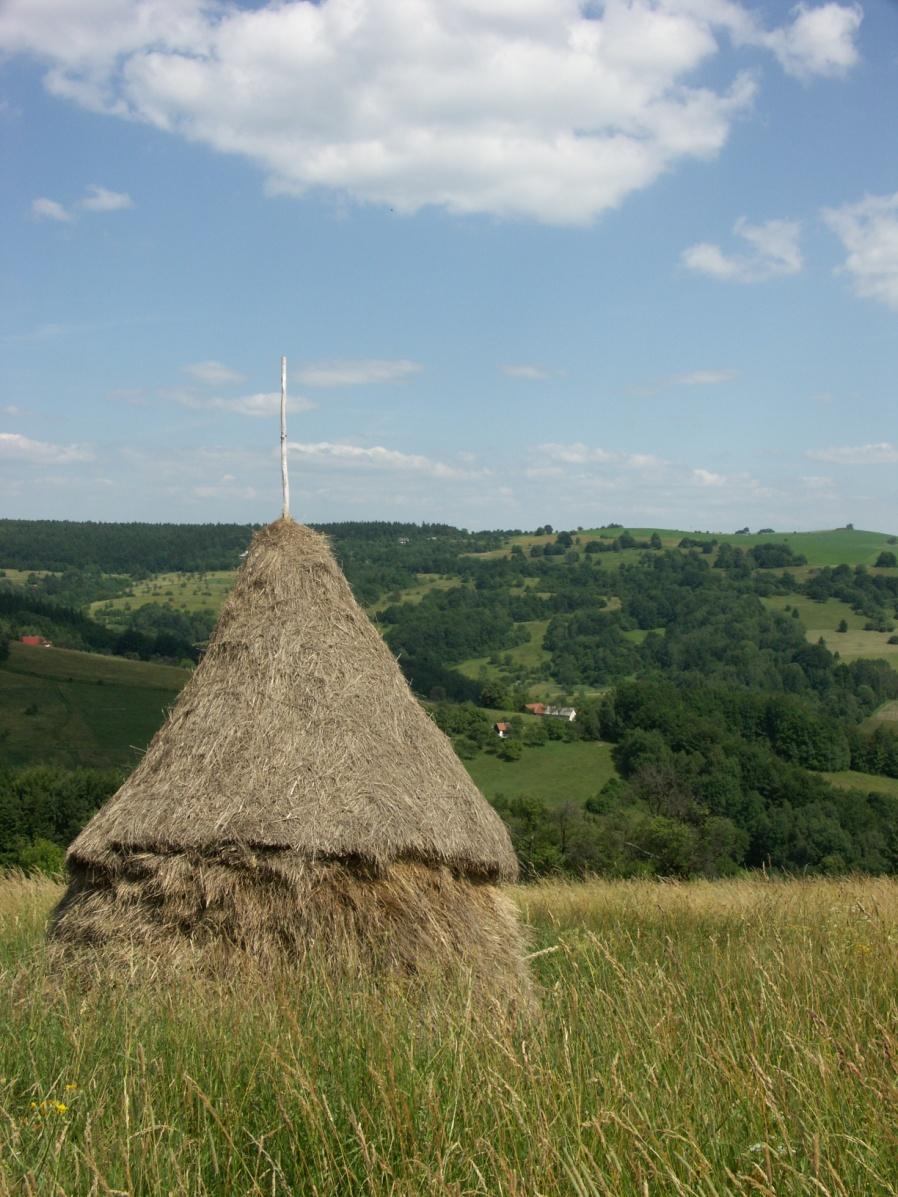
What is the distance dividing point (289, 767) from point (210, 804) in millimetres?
545

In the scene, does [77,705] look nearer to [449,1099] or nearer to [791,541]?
[449,1099]

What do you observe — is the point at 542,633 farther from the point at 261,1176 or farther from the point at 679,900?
the point at 261,1176

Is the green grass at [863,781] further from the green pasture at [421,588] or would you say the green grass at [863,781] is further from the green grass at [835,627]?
the green pasture at [421,588]

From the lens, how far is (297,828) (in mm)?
6316

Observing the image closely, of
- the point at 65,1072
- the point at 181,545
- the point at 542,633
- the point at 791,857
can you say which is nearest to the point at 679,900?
the point at 65,1072

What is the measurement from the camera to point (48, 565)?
110500 mm

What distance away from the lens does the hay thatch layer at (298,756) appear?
6.41 meters

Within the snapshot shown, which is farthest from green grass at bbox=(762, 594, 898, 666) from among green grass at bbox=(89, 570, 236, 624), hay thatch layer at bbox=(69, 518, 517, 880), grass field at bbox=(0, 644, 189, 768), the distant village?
hay thatch layer at bbox=(69, 518, 517, 880)

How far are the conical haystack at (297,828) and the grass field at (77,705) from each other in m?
36.8

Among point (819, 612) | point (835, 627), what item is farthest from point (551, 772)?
point (819, 612)

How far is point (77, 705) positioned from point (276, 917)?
49.4 metres

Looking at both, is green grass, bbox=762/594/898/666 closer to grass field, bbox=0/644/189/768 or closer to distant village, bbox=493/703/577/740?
distant village, bbox=493/703/577/740

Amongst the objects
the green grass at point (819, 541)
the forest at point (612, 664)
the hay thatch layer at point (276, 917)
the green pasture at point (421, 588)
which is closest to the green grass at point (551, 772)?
the forest at point (612, 664)

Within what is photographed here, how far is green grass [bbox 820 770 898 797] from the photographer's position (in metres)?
56.8
